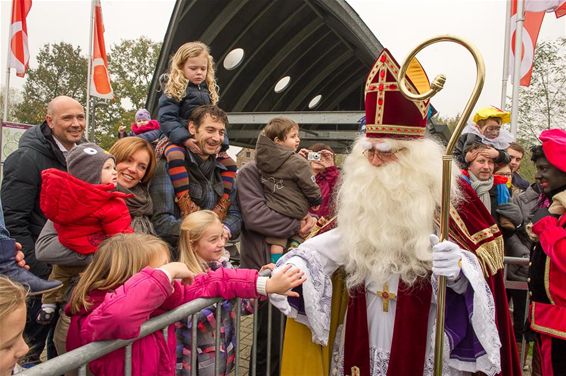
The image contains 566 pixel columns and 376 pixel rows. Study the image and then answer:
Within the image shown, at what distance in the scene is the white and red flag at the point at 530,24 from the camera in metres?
8.11

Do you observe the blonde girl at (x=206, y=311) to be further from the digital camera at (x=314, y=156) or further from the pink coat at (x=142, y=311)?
the digital camera at (x=314, y=156)

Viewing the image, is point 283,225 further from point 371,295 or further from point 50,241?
point 50,241

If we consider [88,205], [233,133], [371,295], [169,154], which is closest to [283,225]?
[169,154]

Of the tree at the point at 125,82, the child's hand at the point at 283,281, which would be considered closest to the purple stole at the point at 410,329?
the child's hand at the point at 283,281

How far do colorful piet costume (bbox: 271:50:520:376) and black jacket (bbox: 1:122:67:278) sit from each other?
1635mm

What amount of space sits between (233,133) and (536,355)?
13.6 meters

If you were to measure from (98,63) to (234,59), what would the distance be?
400 centimetres

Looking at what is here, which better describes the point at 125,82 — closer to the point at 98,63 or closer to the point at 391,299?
the point at 98,63

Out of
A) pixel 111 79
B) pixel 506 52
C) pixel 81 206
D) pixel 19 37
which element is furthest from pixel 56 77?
pixel 81 206

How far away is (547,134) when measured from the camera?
9.67ft

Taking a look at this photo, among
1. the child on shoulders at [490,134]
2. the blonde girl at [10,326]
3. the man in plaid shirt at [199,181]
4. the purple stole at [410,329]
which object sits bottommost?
the purple stole at [410,329]

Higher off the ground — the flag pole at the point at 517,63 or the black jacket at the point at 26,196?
the flag pole at the point at 517,63

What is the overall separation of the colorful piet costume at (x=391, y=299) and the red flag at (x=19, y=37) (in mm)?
10368

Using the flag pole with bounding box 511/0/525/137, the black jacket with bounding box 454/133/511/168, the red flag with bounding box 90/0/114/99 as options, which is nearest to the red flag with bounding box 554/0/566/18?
the flag pole with bounding box 511/0/525/137
